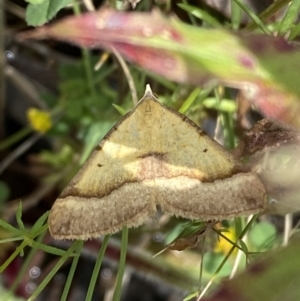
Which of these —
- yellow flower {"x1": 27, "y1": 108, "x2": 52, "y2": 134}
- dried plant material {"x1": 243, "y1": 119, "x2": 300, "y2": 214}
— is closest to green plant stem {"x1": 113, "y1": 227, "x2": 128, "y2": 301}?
dried plant material {"x1": 243, "y1": 119, "x2": 300, "y2": 214}

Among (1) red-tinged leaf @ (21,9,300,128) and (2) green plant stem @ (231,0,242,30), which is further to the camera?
(2) green plant stem @ (231,0,242,30)

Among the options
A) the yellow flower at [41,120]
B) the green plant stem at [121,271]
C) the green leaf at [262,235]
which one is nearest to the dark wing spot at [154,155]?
the green plant stem at [121,271]

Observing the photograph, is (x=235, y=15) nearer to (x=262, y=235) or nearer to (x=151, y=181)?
(x=151, y=181)

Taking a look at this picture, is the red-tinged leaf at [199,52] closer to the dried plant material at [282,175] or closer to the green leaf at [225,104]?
the dried plant material at [282,175]

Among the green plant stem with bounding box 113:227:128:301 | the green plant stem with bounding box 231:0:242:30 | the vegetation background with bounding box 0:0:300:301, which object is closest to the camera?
the vegetation background with bounding box 0:0:300:301

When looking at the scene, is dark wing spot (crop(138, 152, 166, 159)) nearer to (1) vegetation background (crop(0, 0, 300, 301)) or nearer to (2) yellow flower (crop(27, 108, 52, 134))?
(1) vegetation background (crop(0, 0, 300, 301))

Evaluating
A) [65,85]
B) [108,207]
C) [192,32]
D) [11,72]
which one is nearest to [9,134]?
[11,72]

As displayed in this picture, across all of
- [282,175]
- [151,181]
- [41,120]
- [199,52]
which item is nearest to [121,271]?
[151,181]

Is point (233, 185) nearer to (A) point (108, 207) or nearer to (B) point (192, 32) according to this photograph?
(A) point (108, 207)
